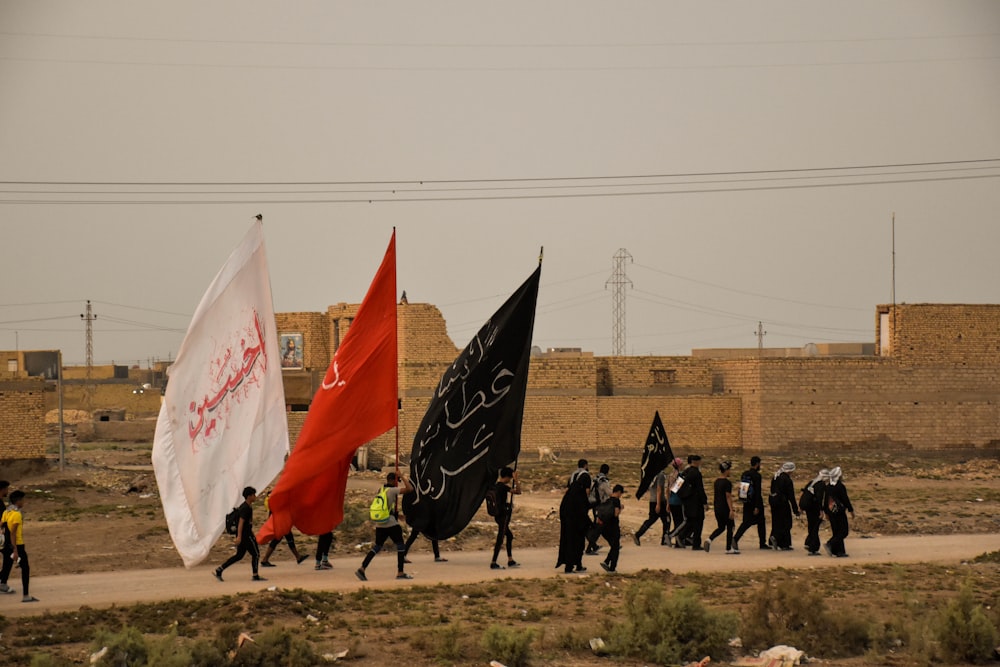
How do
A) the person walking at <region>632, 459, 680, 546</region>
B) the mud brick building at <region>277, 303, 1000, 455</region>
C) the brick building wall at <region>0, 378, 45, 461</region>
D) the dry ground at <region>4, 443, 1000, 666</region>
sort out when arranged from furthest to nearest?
the mud brick building at <region>277, 303, 1000, 455</region> → the brick building wall at <region>0, 378, 45, 461</region> → the person walking at <region>632, 459, 680, 546</region> → the dry ground at <region>4, 443, 1000, 666</region>

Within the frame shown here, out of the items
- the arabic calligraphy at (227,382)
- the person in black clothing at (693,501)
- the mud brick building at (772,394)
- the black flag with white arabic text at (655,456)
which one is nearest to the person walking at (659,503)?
the black flag with white arabic text at (655,456)

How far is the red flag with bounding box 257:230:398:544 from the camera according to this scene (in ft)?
50.3

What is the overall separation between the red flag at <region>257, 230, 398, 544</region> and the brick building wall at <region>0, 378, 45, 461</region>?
21.4 m

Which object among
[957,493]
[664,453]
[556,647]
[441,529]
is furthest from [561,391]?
[556,647]

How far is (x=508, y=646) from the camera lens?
38.2 ft

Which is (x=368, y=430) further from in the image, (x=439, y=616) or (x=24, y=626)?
(x=24, y=626)

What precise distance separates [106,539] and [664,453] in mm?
8912

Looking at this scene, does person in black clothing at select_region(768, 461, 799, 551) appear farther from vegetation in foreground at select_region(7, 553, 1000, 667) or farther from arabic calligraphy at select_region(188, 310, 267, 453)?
arabic calligraphy at select_region(188, 310, 267, 453)

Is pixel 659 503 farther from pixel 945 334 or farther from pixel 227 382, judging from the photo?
pixel 945 334

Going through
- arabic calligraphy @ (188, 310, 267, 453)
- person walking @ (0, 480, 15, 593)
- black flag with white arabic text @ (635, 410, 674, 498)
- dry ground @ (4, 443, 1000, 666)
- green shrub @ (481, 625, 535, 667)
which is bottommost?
dry ground @ (4, 443, 1000, 666)

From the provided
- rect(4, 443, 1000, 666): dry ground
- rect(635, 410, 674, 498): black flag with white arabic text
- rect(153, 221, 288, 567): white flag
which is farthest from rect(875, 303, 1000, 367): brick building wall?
rect(153, 221, 288, 567): white flag

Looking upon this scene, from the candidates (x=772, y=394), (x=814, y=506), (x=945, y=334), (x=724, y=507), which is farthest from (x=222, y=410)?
(x=945, y=334)

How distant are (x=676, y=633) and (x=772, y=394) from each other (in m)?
28.9

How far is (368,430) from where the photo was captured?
1580cm
